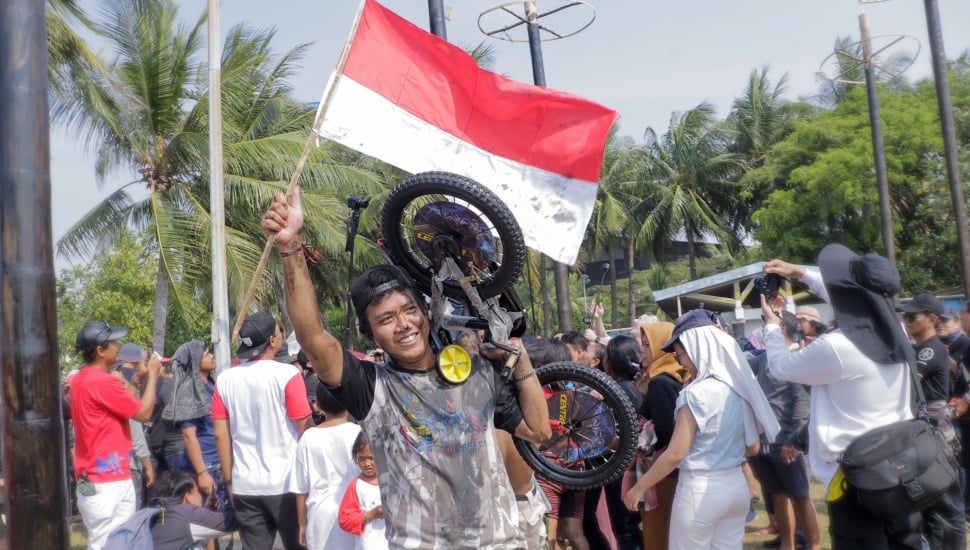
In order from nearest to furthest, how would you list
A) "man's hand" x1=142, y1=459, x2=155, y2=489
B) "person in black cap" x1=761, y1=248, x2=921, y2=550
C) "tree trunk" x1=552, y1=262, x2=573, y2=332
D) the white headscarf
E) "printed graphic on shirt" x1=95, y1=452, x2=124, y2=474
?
"person in black cap" x1=761, y1=248, x2=921, y2=550 → the white headscarf → "printed graphic on shirt" x1=95, y1=452, x2=124, y2=474 → "man's hand" x1=142, y1=459, x2=155, y2=489 → "tree trunk" x1=552, y1=262, x2=573, y2=332

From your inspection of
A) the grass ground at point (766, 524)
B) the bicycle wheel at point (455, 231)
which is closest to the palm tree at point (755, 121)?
the grass ground at point (766, 524)

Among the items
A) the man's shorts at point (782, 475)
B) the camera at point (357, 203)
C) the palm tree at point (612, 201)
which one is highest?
the palm tree at point (612, 201)

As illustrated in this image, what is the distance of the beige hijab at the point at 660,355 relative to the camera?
552 centimetres

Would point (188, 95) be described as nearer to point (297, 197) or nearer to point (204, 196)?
point (204, 196)

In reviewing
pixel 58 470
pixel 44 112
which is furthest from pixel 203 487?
pixel 44 112

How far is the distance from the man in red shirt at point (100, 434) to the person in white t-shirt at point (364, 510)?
76.5 inches

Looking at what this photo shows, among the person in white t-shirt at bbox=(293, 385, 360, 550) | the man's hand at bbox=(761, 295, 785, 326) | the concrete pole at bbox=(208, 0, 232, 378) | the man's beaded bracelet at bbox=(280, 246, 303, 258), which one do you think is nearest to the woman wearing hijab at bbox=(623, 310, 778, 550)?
the man's hand at bbox=(761, 295, 785, 326)

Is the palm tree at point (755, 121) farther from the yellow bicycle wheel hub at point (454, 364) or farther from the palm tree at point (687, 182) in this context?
the yellow bicycle wheel hub at point (454, 364)

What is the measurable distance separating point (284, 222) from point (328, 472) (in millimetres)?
2955

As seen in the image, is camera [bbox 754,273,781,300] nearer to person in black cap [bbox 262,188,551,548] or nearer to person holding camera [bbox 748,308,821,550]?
person holding camera [bbox 748,308,821,550]

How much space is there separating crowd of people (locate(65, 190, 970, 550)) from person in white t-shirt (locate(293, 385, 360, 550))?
13 mm

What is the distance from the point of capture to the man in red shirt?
5844mm

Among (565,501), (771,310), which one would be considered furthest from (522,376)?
(565,501)

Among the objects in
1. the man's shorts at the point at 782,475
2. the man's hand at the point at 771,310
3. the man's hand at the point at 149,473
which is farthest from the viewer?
the man's hand at the point at 149,473
